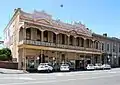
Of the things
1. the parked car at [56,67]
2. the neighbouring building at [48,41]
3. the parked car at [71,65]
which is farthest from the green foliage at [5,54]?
the parked car at [71,65]

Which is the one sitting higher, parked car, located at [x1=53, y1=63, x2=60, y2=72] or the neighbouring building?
the neighbouring building

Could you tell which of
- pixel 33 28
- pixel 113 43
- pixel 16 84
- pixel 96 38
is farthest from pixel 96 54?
pixel 16 84

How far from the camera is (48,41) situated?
46.2 m

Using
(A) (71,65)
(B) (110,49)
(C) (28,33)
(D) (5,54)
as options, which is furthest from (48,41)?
(B) (110,49)

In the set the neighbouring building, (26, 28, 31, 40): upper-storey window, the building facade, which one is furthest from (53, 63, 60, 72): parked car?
the building facade

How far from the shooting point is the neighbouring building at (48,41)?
41875 mm

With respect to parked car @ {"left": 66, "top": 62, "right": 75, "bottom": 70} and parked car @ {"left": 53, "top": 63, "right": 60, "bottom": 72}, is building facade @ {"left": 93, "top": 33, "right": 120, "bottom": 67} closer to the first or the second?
parked car @ {"left": 66, "top": 62, "right": 75, "bottom": 70}

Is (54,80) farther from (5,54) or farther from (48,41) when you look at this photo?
(5,54)

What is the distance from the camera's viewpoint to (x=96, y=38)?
60.2m

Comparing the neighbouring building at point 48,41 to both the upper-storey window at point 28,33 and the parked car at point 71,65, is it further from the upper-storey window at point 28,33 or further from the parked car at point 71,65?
the parked car at point 71,65

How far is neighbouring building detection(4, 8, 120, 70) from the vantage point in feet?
137

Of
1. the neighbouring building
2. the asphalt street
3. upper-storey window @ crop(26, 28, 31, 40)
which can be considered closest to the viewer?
the asphalt street

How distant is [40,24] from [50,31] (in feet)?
10.6

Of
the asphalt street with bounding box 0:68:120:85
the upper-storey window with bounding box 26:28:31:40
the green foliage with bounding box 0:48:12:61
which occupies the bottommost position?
the asphalt street with bounding box 0:68:120:85
